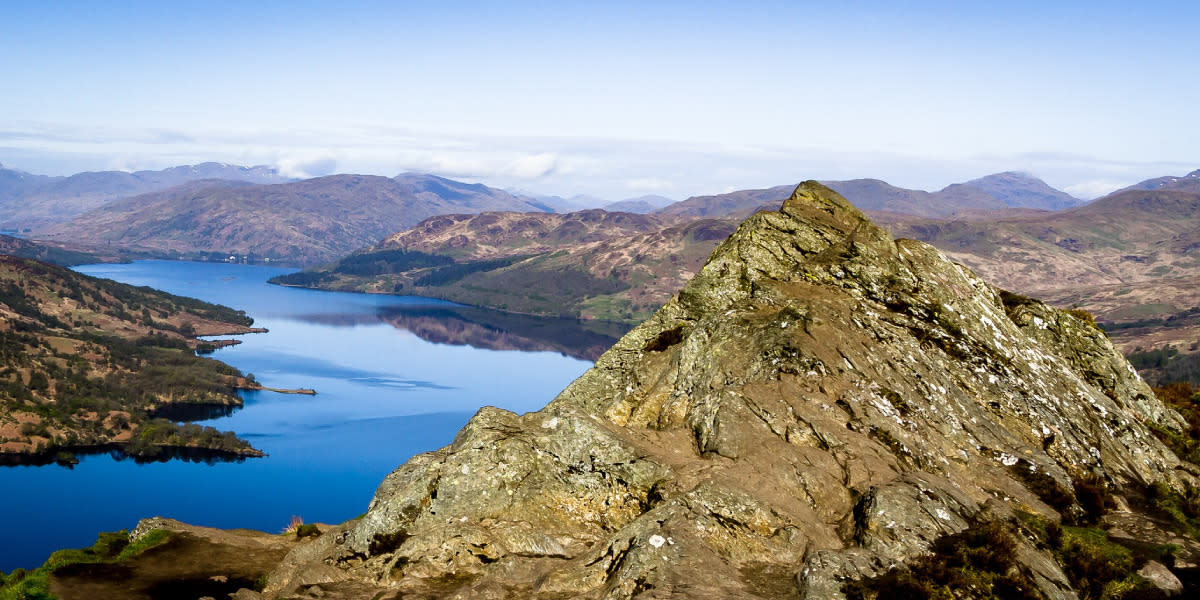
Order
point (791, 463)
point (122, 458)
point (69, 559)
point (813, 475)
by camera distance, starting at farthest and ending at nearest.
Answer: point (122, 458), point (69, 559), point (791, 463), point (813, 475)

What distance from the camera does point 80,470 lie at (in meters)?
186

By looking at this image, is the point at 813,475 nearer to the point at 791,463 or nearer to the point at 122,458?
the point at 791,463

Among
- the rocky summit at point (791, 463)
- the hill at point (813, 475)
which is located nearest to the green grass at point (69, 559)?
the hill at point (813, 475)

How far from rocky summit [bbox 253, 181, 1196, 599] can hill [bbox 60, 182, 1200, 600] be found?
0.08 metres

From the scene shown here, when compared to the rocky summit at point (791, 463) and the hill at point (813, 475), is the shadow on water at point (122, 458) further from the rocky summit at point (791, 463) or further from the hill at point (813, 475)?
the hill at point (813, 475)

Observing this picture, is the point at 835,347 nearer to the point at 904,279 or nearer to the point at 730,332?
the point at 730,332

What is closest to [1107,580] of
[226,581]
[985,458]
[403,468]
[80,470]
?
[985,458]

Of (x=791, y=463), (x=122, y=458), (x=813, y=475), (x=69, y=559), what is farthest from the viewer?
(x=122, y=458)

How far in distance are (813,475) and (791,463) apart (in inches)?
32.5

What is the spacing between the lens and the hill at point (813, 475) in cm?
2125

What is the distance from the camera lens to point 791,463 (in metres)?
25.0

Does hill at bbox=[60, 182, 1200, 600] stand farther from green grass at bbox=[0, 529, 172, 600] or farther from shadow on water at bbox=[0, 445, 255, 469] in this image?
shadow on water at bbox=[0, 445, 255, 469]

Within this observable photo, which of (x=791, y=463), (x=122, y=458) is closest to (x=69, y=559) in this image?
(x=791, y=463)

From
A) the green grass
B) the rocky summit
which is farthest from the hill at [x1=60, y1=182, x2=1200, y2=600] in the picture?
the green grass
